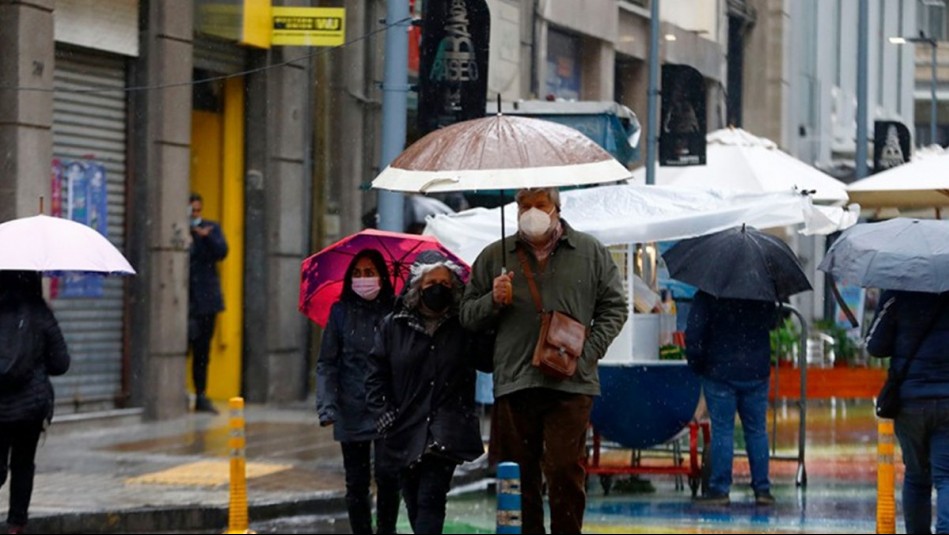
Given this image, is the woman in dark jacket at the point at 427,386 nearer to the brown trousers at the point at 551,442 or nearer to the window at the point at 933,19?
the brown trousers at the point at 551,442

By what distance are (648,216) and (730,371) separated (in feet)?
3.94

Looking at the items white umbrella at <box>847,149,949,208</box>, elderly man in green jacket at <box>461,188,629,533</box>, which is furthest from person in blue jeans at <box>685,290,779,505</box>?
elderly man in green jacket at <box>461,188,629,533</box>

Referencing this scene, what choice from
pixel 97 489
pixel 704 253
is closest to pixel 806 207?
pixel 704 253

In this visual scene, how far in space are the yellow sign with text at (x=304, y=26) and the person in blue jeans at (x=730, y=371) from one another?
22.4 feet

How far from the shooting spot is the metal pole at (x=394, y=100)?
15.2 meters

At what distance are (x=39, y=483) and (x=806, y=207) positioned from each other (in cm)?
572

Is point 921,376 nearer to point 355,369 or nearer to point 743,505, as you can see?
point 355,369

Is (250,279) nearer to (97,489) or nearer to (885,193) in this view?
(97,489)

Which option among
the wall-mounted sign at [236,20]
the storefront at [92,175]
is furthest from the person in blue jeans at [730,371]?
the wall-mounted sign at [236,20]

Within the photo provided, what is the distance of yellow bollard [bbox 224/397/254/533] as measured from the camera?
448 inches

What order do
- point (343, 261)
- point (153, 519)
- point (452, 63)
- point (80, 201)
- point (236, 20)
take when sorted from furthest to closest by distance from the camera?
point (236, 20), point (80, 201), point (452, 63), point (153, 519), point (343, 261)

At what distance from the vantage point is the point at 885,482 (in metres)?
11.4

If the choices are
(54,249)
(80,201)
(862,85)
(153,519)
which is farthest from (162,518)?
(862,85)

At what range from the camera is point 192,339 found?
19.4 meters
